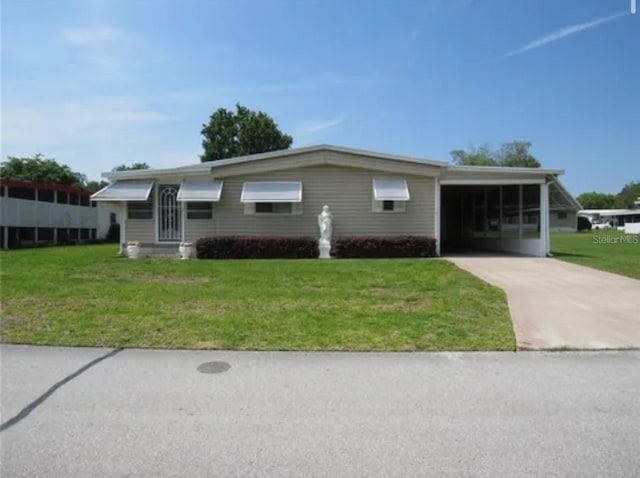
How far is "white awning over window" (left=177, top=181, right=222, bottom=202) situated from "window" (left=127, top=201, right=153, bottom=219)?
1.52 meters

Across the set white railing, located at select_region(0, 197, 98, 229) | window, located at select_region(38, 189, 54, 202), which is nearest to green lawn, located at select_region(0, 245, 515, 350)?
white railing, located at select_region(0, 197, 98, 229)

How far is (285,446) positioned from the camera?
310 cm

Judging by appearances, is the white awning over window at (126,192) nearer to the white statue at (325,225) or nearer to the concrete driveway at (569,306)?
the white statue at (325,225)

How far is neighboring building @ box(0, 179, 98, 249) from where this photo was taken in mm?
23156

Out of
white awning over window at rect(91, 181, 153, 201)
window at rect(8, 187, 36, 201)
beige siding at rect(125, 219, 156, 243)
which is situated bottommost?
beige siding at rect(125, 219, 156, 243)

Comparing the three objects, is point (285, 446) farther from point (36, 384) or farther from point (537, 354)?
point (537, 354)

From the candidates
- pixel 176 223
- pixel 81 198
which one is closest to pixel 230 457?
pixel 176 223

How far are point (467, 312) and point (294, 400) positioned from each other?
3.79 meters

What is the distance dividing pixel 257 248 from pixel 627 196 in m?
106

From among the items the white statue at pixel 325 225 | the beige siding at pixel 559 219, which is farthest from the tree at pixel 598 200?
the white statue at pixel 325 225

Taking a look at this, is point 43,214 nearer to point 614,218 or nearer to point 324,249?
point 324,249

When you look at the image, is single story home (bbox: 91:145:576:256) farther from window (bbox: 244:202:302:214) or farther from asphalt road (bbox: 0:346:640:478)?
asphalt road (bbox: 0:346:640:478)

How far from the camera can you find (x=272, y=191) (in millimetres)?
15797

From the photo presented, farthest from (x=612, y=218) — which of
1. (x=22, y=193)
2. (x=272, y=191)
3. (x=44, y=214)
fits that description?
(x=22, y=193)
